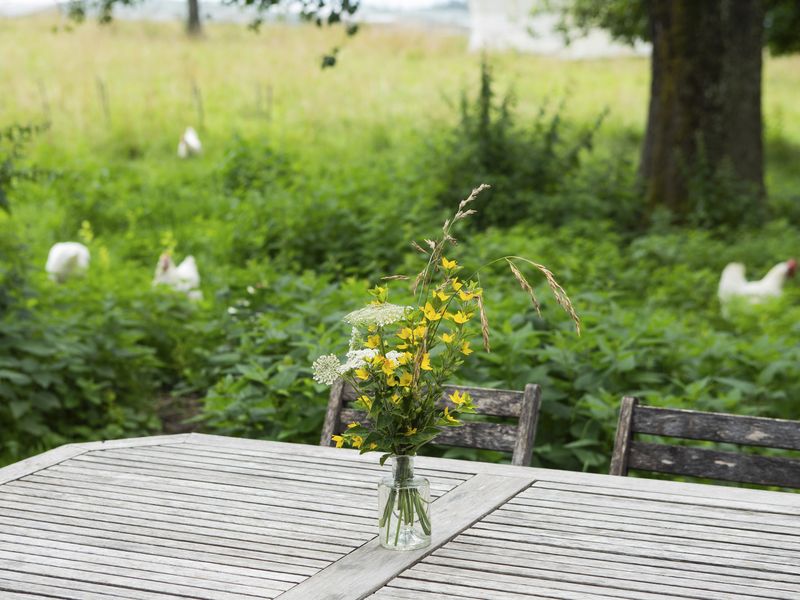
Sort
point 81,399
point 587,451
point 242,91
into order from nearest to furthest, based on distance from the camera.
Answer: point 587,451, point 81,399, point 242,91

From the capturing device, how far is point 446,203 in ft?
36.7

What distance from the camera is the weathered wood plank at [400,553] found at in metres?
2.34

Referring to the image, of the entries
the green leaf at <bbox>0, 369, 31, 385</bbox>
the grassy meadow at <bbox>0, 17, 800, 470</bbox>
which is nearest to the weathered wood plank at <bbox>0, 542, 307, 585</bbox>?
the grassy meadow at <bbox>0, 17, 800, 470</bbox>

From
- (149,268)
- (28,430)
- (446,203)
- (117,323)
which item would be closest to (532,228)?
(446,203)

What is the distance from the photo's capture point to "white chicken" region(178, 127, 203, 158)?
48.0 feet

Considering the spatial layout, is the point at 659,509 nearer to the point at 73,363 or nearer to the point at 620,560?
the point at 620,560

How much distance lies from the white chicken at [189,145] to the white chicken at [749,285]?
26.9 ft

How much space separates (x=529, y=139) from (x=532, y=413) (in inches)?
356

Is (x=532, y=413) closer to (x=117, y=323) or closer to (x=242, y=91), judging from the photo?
(x=117, y=323)

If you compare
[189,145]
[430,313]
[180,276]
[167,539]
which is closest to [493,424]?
[430,313]

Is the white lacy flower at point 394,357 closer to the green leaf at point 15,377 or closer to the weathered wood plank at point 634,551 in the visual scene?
the weathered wood plank at point 634,551

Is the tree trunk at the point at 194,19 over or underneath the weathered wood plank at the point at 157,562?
over

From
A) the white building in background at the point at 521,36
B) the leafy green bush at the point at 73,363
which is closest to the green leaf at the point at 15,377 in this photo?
the leafy green bush at the point at 73,363

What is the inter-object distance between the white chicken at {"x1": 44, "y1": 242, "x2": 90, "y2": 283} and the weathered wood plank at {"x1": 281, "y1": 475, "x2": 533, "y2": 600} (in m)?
6.30
